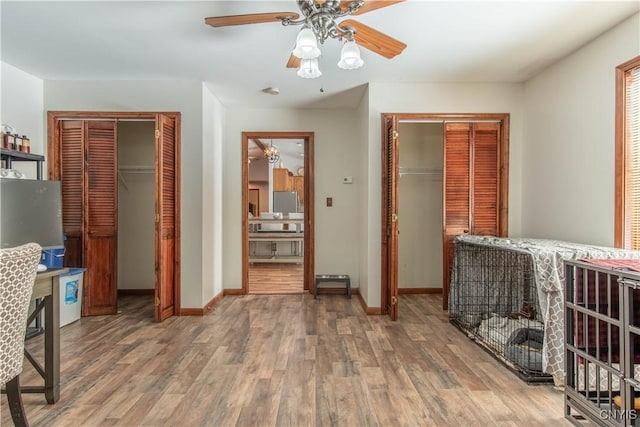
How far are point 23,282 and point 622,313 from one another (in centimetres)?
276

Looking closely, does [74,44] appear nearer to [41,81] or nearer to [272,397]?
[41,81]

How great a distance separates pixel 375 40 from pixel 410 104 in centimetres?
175

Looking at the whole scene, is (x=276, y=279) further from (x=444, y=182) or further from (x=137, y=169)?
(x=444, y=182)

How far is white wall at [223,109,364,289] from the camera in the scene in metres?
4.88

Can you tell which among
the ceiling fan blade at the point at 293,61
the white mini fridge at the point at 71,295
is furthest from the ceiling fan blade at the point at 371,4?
the white mini fridge at the point at 71,295

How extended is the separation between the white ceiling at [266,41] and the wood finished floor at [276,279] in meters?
2.78

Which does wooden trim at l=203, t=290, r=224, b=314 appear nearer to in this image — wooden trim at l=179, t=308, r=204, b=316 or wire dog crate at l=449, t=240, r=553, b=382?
wooden trim at l=179, t=308, r=204, b=316

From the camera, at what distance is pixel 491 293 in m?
3.55

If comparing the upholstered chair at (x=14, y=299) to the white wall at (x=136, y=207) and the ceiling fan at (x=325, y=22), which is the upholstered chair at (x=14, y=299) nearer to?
the ceiling fan at (x=325, y=22)

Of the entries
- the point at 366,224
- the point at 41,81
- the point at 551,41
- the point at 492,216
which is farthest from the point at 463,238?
the point at 41,81

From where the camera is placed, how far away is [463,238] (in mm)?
3486

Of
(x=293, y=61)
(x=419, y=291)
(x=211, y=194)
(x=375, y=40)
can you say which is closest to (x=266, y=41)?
(x=293, y=61)

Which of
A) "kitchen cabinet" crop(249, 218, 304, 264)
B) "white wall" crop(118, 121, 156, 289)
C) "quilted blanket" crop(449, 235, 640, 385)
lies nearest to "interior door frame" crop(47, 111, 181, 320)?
"white wall" crop(118, 121, 156, 289)

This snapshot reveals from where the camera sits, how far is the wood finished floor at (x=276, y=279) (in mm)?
5047
